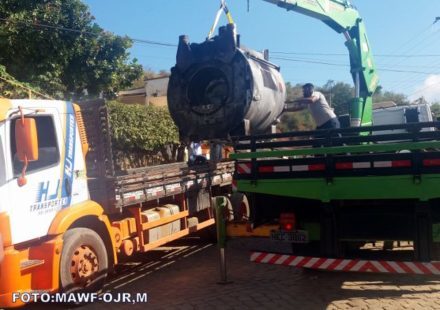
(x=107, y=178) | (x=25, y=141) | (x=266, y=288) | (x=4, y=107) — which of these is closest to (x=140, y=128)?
(x=107, y=178)

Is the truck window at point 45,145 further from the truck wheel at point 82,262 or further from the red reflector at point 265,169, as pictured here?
the red reflector at point 265,169

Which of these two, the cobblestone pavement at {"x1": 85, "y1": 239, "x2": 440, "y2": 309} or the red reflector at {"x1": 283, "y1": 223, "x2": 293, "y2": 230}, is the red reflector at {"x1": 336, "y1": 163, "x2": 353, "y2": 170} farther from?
the cobblestone pavement at {"x1": 85, "y1": 239, "x2": 440, "y2": 309}

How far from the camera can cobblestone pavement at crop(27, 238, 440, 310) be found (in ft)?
16.4

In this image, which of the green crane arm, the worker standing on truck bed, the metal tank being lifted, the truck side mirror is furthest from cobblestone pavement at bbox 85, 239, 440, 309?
the green crane arm

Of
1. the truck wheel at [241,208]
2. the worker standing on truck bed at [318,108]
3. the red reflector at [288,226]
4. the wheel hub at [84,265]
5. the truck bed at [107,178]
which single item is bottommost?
the wheel hub at [84,265]

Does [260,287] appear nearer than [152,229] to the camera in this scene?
Yes

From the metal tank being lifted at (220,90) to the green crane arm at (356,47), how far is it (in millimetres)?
1736

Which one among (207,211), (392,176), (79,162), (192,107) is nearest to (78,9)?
(192,107)

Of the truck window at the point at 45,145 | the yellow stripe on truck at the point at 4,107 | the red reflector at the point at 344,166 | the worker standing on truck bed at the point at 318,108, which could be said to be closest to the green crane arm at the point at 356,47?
the worker standing on truck bed at the point at 318,108

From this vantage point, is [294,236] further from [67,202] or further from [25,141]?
[25,141]

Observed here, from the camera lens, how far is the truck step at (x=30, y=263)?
452 cm

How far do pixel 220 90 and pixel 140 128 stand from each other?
31.7 feet

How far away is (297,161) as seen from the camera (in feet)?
16.6

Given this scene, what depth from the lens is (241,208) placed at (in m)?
5.82
